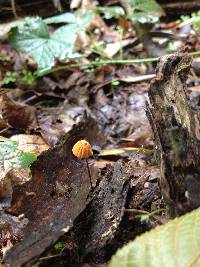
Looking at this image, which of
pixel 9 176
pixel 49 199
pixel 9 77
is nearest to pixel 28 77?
pixel 9 77

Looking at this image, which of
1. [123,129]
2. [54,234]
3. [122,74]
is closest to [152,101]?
[54,234]

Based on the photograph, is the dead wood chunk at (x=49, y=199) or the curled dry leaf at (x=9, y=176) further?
the curled dry leaf at (x=9, y=176)

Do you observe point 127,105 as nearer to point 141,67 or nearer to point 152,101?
point 141,67

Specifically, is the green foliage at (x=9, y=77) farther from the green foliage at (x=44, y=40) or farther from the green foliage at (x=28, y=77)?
the green foliage at (x=44, y=40)

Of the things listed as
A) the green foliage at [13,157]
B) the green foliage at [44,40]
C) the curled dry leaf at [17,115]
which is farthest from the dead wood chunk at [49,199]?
the green foliage at [44,40]

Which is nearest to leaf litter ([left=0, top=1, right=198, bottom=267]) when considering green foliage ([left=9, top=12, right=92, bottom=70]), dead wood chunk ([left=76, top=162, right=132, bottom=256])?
dead wood chunk ([left=76, top=162, right=132, bottom=256])

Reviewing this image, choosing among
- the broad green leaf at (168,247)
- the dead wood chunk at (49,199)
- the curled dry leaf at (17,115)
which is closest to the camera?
the broad green leaf at (168,247)
